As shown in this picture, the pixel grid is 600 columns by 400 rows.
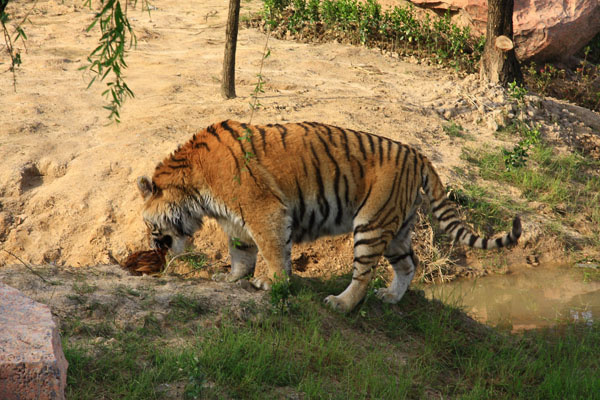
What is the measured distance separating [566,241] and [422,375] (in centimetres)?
363

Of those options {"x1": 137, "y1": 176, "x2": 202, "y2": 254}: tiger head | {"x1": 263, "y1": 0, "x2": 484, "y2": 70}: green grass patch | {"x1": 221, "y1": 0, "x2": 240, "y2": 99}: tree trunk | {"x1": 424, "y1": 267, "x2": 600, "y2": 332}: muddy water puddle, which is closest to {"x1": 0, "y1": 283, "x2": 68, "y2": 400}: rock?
{"x1": 137, "y1": 176, "x2": 202, "y2": 254}: tiger head

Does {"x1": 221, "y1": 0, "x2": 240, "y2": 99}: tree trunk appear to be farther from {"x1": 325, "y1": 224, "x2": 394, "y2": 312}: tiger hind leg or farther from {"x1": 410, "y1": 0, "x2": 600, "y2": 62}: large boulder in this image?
{"x1": 410, "y1": 0, "x2": 600, "y2": 62}: large boulder

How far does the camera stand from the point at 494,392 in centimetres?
423

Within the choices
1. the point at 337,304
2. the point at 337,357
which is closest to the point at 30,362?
the point at 337,357

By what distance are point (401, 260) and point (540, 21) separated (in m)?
7.80

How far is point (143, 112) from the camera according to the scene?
8.16m

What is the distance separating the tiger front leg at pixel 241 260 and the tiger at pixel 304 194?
9.3 inches

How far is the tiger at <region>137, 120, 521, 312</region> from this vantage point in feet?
15.7

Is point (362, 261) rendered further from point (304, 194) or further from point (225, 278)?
point (225, 278)

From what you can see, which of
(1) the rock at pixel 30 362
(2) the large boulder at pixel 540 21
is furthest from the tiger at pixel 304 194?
(2) the large boulder at pixel 540 21

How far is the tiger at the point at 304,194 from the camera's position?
4773 millimetres

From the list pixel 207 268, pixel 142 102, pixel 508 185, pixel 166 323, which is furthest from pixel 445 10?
pixel 166 323

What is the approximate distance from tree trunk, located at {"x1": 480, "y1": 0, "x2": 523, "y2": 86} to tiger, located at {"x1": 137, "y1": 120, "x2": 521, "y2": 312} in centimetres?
534

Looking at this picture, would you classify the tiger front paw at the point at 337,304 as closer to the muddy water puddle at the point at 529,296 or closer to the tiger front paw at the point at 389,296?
the tiger front paw at the point at 389,296
